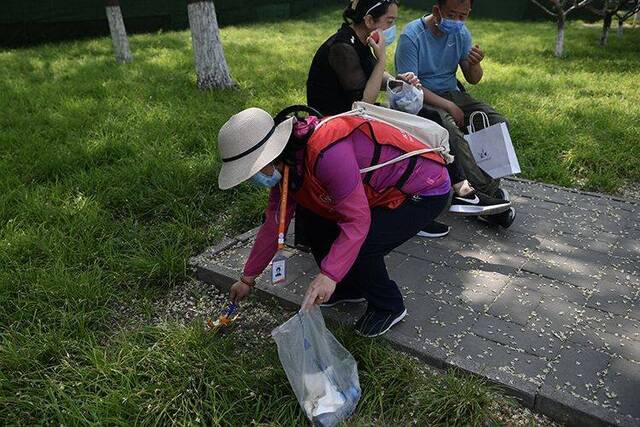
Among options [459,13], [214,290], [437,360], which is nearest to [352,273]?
[437,360]

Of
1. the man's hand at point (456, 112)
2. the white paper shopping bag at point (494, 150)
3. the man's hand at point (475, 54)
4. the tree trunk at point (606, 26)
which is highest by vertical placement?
the man's hand at point (475, 54)

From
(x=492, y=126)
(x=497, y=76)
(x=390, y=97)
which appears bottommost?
(x=497, y=76)

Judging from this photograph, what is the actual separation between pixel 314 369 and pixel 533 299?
50.5 inches

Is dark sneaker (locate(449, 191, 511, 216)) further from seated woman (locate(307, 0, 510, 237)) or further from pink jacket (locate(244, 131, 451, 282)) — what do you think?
pink jacket (locate(244, 131, 451, 282))

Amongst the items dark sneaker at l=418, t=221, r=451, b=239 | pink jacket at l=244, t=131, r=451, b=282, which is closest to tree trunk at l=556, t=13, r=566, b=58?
dark sneaker at l=418, t=221, r=451, b=239

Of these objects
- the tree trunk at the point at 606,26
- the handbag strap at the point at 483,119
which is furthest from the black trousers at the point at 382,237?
the tree trunk at the point at 606,26

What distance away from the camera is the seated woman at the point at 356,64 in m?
2.94

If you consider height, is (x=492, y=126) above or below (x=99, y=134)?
above

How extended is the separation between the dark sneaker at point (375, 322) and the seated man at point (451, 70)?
101 cm

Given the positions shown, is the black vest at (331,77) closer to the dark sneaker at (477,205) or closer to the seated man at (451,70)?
the seated man at (451,70)

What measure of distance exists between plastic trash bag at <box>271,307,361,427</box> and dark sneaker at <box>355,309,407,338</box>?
375 millimetres

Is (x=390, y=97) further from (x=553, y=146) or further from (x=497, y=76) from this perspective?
(x=497, y=76)

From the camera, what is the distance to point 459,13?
3395mm

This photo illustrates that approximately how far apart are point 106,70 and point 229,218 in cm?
434
